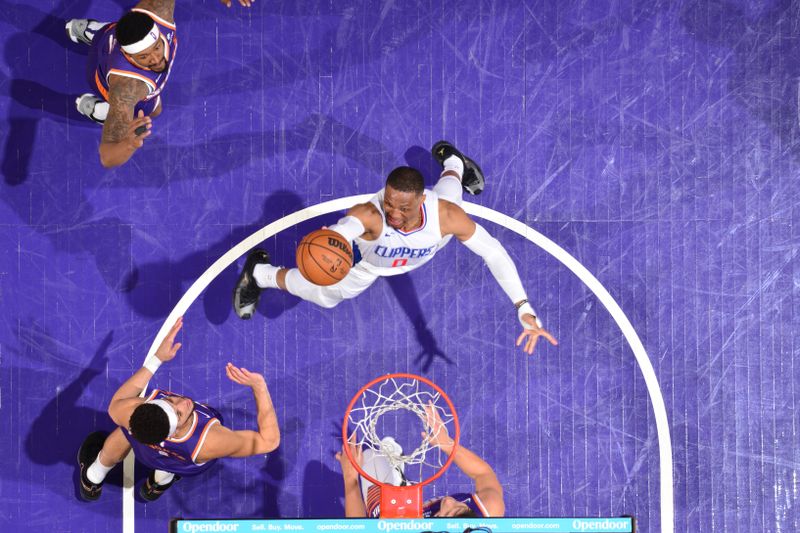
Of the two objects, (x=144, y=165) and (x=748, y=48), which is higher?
(x=748, y=48)

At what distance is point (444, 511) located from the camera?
7.08 m

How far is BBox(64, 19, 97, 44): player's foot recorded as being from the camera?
785cm

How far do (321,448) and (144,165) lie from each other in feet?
11.5

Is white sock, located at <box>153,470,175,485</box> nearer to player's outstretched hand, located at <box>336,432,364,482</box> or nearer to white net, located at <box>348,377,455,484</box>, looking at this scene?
player's outstretched hand, located at <box>336,432,364,482</box>

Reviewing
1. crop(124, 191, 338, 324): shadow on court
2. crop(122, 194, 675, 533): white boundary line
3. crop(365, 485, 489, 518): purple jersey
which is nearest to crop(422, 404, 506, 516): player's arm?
crop(365, 485, 489, 518): purple jersey

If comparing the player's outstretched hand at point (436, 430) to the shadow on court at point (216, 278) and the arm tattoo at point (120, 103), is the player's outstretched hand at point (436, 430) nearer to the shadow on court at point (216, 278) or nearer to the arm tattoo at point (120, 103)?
the shadow on court at point (216, 278)

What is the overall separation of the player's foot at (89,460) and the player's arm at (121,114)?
9.47 feet

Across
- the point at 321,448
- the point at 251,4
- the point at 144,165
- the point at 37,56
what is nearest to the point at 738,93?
the point at 251,4

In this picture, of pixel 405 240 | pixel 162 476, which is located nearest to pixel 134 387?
pixel 162 476

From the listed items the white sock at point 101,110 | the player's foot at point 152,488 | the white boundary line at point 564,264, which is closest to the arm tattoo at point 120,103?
the white sock at point 101,110

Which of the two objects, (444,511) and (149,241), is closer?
(444,511)

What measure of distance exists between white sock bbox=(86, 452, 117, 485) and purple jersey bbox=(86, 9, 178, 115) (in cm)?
349

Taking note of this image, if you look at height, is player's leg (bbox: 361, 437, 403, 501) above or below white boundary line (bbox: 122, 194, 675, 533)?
below

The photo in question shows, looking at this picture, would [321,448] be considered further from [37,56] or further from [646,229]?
[37,56]
